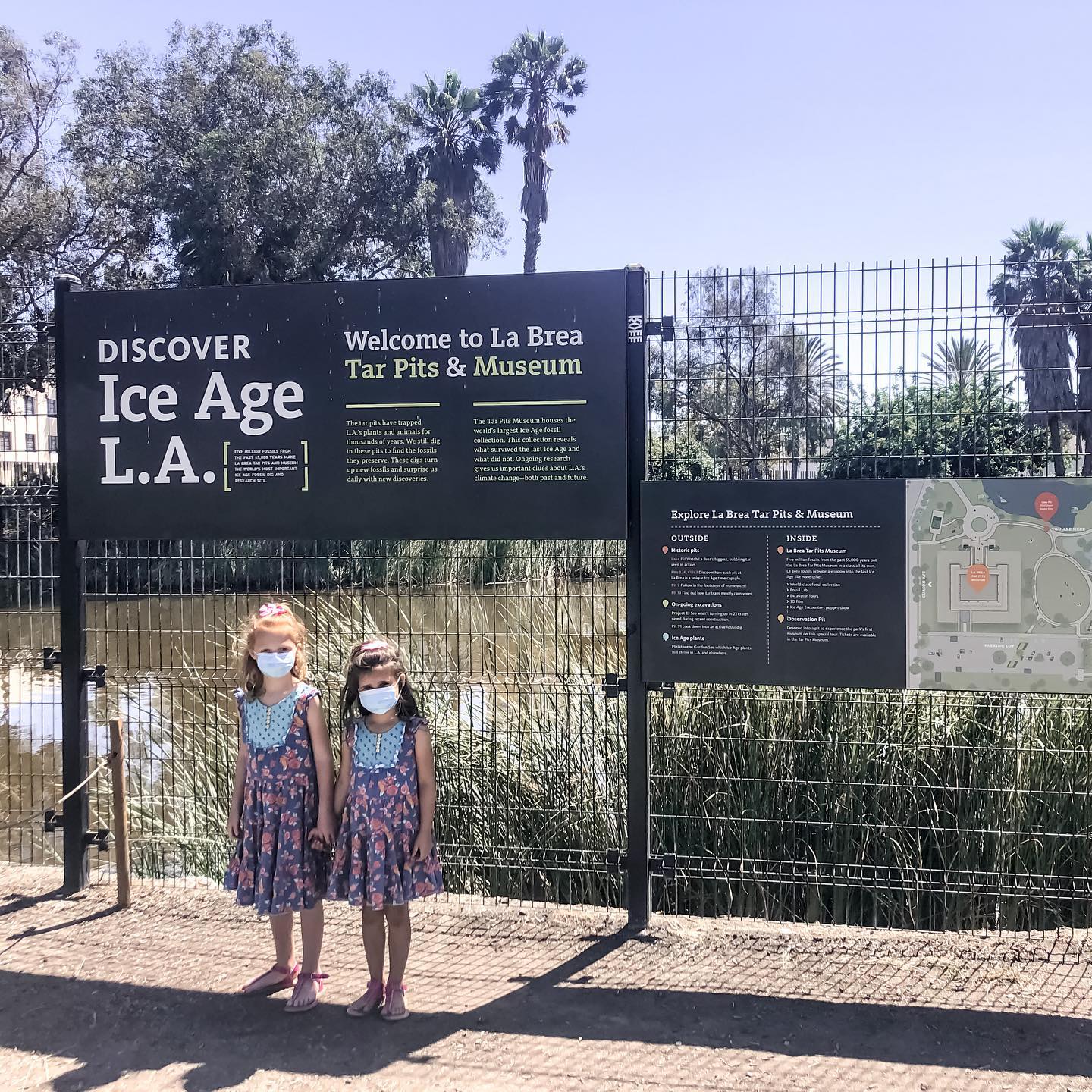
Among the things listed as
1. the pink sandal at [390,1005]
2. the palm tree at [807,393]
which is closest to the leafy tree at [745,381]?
the palm tree at [807,393]

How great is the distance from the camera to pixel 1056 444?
4.47m

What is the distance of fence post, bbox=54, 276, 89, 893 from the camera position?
207 inches

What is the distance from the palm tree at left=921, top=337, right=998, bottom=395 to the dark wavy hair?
8.81ft

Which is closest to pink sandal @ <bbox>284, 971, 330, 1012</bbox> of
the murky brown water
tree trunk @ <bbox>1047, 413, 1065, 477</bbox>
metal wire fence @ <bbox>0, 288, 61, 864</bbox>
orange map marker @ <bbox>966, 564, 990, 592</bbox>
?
the murky brown water

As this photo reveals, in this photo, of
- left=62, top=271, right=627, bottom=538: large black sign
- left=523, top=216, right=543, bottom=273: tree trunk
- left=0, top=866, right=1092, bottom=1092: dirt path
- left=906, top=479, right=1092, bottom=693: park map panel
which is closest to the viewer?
left=0, top=866, right=1092, bottom=1092: dirt path

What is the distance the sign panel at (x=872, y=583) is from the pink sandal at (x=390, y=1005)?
172 cm

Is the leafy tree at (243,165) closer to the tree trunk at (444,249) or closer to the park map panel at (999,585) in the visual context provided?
the tree trunk at (444,249)

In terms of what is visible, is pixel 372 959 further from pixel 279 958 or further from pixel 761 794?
pixel 761 794

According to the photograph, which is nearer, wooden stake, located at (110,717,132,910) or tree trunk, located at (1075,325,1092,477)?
tree trunk, located at (1075,325,1092,477)

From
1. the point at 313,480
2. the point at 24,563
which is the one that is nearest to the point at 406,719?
the point at 313,480

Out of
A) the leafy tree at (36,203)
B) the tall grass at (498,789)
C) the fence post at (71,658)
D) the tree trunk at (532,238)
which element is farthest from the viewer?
the tree trunk at (532,238)

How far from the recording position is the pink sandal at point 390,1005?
3.91 meters

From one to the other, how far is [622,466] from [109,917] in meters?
3.36

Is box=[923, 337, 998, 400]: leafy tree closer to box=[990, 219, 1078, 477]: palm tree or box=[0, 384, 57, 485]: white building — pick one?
box=[990, 219, 1078, 477]: palm tree
